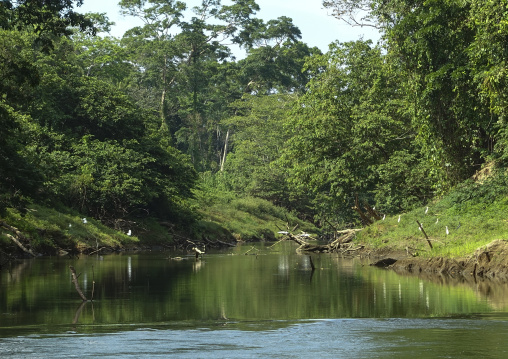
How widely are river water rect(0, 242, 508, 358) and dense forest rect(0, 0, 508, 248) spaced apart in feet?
22.8

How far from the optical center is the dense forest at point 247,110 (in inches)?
1133

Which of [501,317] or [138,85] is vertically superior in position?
[138,85]

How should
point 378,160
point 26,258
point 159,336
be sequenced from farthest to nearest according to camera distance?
point 378,160, point 26,258, point 159,336

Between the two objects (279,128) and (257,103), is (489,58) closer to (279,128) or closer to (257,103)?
(279,128)

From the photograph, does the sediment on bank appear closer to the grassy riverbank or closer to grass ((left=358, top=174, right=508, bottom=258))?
Result: grass ((left=358, top=174, right=508, bottom=258))

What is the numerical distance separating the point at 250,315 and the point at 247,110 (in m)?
75.2

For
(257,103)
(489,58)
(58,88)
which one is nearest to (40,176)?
(489,58)

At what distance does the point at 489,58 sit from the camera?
1029 inches

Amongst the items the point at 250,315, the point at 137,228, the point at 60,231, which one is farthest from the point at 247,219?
the point at 250,315

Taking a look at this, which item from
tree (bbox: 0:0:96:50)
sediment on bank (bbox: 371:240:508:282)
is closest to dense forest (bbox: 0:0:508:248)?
tree (bbox: 0:0:96:50)

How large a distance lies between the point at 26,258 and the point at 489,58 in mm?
23726

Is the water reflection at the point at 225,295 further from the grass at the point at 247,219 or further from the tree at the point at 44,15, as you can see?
the grass at the point at 247,219

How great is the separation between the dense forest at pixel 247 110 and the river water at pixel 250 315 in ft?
22.8

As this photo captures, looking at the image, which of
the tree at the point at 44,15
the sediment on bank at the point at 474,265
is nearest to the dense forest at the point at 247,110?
the tree at the point at 44,15
